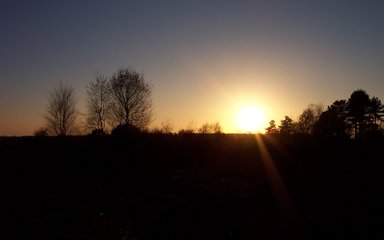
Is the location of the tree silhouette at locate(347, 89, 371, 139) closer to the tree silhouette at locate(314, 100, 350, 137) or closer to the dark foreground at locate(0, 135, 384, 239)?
the tree silhouette at locate(314, 100, 350, 137)

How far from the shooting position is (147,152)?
31.0 meters

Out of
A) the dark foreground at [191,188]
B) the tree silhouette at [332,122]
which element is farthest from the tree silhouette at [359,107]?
the dark foreground at [191,188]

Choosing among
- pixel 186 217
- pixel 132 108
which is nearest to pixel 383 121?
pixel 132 108

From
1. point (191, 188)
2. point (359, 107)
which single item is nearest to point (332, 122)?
point (359, 107)

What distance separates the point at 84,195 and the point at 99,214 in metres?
4.60

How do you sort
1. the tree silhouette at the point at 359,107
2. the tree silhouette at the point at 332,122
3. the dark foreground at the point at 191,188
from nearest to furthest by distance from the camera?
the dark foreground at the point at 191,188, the tree silhouette at the point at 332,122, the tree silhouette at the point at 359,107

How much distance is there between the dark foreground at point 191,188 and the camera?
55.0 feet

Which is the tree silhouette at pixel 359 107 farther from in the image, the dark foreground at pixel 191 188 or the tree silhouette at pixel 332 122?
the dark foreground at pixel 191 188

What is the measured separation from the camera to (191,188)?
75.8 ft

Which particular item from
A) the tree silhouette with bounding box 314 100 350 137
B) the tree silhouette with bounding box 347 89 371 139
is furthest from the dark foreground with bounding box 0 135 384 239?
the tree silhouette with bounding box 347 89 371 139

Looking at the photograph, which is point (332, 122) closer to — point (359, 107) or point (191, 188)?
point (359, 107)

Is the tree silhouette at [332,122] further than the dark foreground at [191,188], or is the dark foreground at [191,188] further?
the tree silhouette at [332,122]

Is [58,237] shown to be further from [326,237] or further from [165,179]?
[165,179]

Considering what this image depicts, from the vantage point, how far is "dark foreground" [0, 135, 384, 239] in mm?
16750
